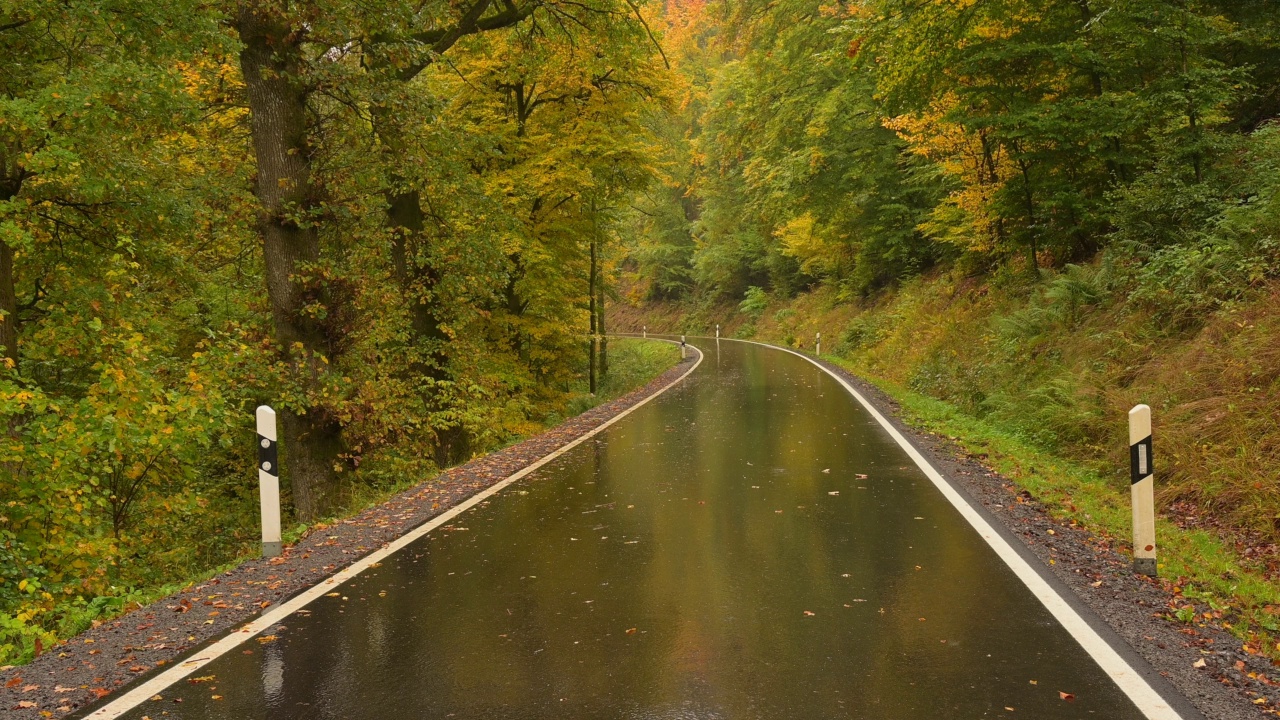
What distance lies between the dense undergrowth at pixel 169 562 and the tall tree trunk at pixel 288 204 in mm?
976

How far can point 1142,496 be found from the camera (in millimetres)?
5578

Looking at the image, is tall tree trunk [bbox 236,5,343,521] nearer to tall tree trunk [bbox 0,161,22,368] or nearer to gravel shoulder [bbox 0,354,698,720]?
gravel shoulder [bbox 0,354,698,720]

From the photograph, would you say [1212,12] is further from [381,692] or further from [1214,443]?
[381,692]

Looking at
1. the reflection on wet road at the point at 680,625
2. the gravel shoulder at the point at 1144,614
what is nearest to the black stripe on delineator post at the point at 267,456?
the reflection on wet road at the point at 680,625

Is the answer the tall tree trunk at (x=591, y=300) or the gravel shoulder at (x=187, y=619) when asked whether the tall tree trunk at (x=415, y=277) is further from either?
the tall tree trunk at (x=591, y=300)

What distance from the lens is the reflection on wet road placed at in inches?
149

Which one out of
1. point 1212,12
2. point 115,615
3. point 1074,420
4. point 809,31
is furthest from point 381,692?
point 809,31

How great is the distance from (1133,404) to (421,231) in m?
11.1

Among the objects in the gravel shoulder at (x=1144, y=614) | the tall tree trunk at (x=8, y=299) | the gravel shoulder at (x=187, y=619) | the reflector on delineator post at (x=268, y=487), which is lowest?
the gravel shoulder at (x=1144, y=614)

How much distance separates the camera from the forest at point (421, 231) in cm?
843

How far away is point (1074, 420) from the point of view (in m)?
10.8

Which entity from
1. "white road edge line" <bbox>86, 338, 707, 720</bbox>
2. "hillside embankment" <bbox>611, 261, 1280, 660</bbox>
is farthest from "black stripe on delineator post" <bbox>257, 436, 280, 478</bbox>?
"hillside embankment" <bbox>611, 261, 1280, 660</bbox>

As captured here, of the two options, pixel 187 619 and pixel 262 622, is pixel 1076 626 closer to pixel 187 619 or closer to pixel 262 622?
pixel 262 622

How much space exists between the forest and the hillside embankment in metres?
0.07
